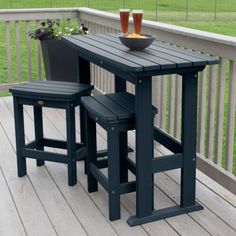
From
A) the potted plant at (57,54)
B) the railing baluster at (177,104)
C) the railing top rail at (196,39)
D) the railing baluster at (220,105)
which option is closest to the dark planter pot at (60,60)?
the potted plant at (57,54)

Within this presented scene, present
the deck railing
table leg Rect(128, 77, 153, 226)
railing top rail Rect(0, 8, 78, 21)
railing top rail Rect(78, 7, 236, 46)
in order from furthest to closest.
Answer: railing top rail Rect(0, 8, 78, 21) → the deck railing → railing top rail Rect(78, 7, 236, 46) → table leg Rect(128, 77, 153, 226)

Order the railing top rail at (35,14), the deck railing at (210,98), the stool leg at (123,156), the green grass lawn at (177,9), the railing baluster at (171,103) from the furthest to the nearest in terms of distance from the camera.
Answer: the green grass lawn at (177,9)
the railing top rail at (35,14)
the railing baluster at (171,103)
the stool leg at (123,156)
the deck railing at (210,98)

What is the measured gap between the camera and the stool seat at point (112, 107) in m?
2.93

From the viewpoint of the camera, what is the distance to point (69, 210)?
320 centimetres

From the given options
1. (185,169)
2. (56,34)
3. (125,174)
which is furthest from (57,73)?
(185,169)

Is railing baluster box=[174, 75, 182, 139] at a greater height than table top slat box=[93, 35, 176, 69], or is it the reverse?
table top slat box=[93, 35, 176, 69]

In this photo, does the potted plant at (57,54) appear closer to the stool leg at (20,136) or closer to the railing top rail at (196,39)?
the railing top rail at (196,39)

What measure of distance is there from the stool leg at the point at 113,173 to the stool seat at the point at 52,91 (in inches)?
24.1

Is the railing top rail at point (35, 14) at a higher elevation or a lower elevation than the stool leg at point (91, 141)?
higher

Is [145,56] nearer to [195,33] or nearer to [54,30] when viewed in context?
[195,33]

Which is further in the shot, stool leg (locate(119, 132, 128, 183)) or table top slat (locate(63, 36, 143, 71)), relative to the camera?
stool leg (locate(119, 132, 128, 183))

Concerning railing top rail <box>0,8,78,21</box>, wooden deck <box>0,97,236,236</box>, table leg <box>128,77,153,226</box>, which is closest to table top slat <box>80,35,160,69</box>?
table leg <box>128,77,153,226</box>

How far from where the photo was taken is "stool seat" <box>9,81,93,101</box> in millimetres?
3449

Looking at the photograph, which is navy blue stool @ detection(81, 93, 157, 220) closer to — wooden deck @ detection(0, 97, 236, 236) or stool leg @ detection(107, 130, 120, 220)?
stool leg @ detection(107, 130, 120, 220)
